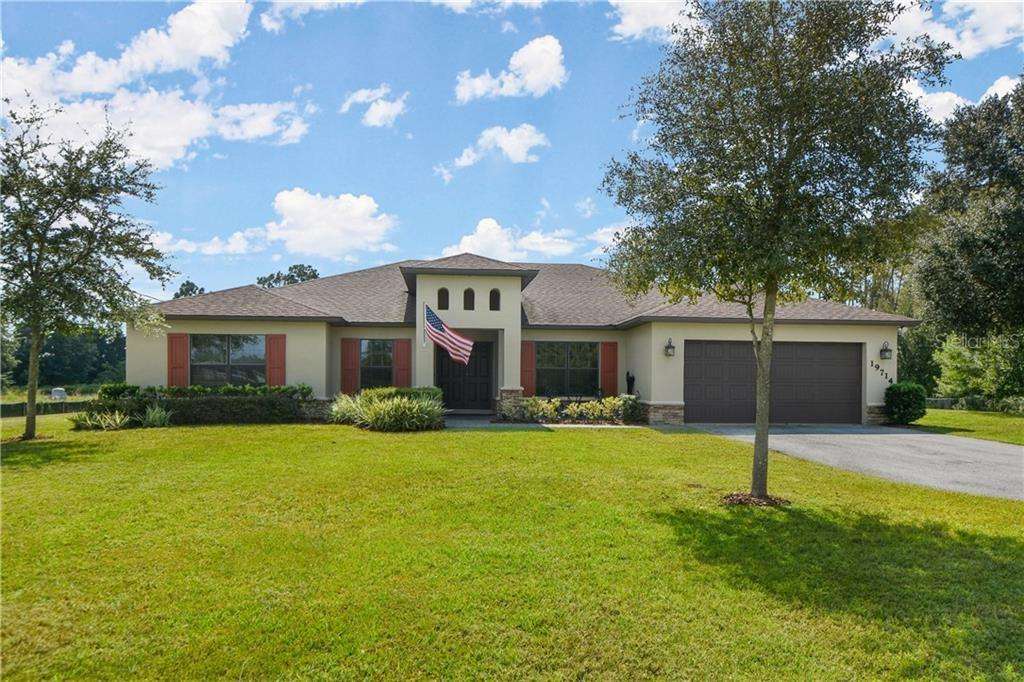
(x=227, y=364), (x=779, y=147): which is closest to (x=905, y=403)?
(x=779, y=147)

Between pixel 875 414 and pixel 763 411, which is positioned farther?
pixel 875 414

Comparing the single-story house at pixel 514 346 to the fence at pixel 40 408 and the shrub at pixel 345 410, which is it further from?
the fence at pixel 40 408

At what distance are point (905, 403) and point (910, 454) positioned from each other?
18.7 feet

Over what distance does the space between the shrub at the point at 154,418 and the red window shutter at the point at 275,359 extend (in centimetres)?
275

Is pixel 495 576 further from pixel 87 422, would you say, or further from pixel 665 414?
pixel 87 422

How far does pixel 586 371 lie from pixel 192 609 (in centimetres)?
1475

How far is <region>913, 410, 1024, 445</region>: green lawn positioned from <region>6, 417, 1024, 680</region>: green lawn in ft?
28.2

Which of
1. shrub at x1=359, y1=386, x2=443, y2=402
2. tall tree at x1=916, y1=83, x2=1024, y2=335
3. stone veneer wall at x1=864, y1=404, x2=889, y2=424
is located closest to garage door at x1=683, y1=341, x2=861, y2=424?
stone veneer wall at x1=864, y1=404, x2=889, y2=424

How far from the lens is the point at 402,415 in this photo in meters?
13.1

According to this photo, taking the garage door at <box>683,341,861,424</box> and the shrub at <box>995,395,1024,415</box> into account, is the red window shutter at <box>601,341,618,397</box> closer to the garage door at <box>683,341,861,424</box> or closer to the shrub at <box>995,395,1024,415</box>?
the garage door at <box>683,341,861,424</box>

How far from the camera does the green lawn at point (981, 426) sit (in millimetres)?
13836

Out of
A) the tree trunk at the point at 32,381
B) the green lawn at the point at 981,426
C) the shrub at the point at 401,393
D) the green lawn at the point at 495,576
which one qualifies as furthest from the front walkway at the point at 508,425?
the tree trunk at the point at 32,381

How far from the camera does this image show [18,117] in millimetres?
11734

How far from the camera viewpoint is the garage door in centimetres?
1580
